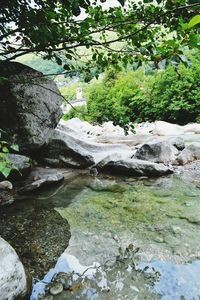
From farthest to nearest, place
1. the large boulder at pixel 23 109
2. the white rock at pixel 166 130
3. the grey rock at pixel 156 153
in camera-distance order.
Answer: the white rock at pixel 166 130 → the grey rock at pixel 156 153 → the large boulder at pixel 23 109

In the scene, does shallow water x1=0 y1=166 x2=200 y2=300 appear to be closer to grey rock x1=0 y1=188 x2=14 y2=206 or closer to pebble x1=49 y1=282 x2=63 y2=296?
pebble x1=49 y1=282 x2=63 y2=296

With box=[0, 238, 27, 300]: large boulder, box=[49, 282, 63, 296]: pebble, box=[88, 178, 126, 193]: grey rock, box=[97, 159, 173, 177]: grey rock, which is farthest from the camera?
box=[97, 159, 173, 177]: grey rock

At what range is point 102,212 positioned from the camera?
5117mm

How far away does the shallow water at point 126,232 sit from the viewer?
2.95 m

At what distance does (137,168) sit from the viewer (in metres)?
7.72

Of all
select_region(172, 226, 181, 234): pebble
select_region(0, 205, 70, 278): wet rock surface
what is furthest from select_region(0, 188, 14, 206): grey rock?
select_region(172, 226, 181, 234): pebble

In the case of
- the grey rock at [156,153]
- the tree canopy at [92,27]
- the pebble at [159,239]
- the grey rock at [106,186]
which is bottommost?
the grey rock at [106,186]

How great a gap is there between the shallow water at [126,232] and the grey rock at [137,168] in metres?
0.55

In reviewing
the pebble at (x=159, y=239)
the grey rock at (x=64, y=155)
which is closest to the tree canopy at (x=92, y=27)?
the pebble at (x=159, y=239)

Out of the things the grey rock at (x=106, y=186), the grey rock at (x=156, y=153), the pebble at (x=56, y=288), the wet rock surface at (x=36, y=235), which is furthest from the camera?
the grey rock at (x=156, y=153)

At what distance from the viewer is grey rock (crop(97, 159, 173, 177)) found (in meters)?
7.66

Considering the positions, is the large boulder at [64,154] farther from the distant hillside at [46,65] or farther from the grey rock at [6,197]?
the grey rock at [6,197]

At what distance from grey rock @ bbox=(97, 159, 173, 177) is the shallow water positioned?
55 centimetres

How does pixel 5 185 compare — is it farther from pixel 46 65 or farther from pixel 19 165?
pixel 46 65
